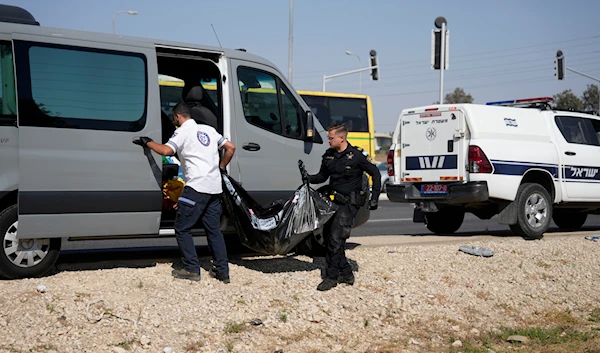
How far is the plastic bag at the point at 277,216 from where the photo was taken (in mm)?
7660

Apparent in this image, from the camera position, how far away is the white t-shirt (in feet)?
24.0

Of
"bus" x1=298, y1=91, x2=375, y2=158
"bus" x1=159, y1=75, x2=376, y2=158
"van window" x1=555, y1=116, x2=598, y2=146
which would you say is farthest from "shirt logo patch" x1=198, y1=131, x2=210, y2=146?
"bus" x1=298, y1=91, x2=375, y2=158

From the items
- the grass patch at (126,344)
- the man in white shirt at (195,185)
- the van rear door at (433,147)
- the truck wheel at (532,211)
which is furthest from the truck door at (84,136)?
the truck wheel at (532,211)

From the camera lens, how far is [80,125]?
7172 millimetres

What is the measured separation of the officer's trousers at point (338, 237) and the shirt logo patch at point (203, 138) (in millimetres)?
1510

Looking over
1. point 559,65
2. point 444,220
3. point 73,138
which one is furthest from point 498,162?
point 559,65

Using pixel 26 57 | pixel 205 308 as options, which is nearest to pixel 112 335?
pixel 205 308

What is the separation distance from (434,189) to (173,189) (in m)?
5.06

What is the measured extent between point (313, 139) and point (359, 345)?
320 centimetres

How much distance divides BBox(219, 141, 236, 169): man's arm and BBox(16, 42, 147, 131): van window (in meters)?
0.86

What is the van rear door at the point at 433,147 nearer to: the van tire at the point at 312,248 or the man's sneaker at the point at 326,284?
the van tire at the point at 312,248

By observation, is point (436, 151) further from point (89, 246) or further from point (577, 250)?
point (89, 246)

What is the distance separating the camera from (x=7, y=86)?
6.95m

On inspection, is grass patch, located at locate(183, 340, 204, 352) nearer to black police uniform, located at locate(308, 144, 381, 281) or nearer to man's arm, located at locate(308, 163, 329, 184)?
black police uniform, located at locate(308, 144, 381, 281)
